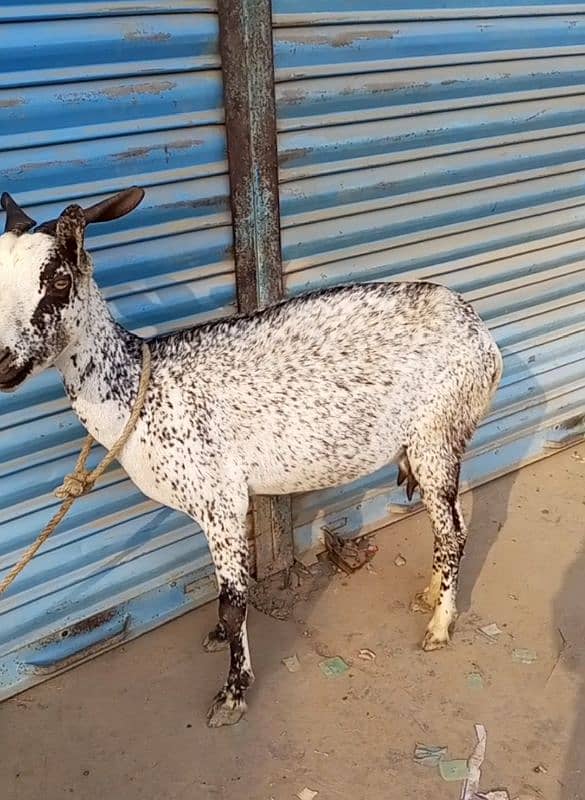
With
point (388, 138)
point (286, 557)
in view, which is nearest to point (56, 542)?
point (286, 557)

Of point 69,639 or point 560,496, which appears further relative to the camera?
point 560,496

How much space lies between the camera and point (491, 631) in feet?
13.1

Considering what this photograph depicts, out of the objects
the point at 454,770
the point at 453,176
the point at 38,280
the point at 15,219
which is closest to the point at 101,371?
the point at 38,280

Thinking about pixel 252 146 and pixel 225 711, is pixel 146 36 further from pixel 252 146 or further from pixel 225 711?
pixel 225 711

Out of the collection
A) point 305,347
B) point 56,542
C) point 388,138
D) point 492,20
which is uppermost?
point 492,20

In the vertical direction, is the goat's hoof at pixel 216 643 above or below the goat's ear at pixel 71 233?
below

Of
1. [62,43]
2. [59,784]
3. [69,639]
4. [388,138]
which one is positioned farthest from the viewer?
[388,138]

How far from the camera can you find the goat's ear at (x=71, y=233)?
2723 millimetres

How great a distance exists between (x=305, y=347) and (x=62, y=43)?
141 centimetres

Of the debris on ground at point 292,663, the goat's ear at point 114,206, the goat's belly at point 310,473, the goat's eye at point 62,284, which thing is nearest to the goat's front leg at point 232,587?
the goat's belly at point 310,473

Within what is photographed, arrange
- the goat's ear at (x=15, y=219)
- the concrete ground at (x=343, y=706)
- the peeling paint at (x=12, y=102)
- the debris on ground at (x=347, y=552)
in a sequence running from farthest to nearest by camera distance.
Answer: the debris on ground at (x=347, y=552)
the concrete ground at (x=343, y=706)
the peeling paint at (x=12, y=102)
the goat's ear at (x=15, y=219)

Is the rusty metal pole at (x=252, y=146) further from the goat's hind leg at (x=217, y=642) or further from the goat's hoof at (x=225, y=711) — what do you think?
the goat's hoof at (x=225, y=711)

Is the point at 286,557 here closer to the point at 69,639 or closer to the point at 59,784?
the point at 69,639

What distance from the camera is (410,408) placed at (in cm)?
360
